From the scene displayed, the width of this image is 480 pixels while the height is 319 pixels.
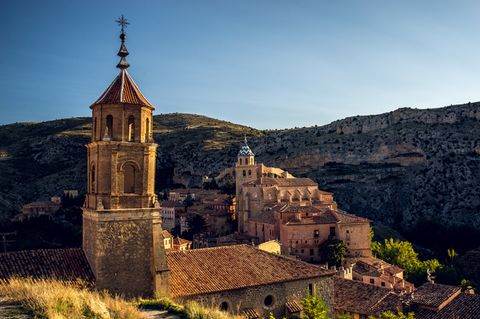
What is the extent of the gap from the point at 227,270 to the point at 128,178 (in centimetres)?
488

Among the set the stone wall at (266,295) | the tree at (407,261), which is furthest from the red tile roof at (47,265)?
the tree at (407,261)

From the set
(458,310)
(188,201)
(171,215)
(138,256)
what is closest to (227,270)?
(138,256)

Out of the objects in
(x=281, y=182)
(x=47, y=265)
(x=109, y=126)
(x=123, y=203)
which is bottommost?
(x=47, y=265)

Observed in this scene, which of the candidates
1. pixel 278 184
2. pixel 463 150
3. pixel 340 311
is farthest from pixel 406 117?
pixel 340 311

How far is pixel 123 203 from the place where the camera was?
51.4 ft

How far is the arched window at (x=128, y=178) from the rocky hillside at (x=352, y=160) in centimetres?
6332

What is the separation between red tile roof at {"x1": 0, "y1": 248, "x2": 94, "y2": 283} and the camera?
14297 mm

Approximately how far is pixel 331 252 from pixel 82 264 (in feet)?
98.2

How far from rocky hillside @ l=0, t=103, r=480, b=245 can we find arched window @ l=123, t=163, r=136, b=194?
6332 cm

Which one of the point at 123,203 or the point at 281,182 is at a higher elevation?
the point at 281,182

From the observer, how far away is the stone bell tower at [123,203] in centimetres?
1516

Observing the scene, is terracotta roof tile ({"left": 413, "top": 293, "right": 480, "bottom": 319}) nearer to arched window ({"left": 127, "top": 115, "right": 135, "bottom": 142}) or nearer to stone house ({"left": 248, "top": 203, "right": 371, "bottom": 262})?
stone house ({"left": 248, "top": 203, "right": 371, "bottom": 262})

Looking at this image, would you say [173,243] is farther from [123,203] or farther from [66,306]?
[66,306]

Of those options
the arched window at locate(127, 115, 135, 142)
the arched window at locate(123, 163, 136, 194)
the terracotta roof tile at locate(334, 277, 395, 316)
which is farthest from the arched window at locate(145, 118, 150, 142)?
the terracotta roof tile at locate(334, 277, 395, 316)
